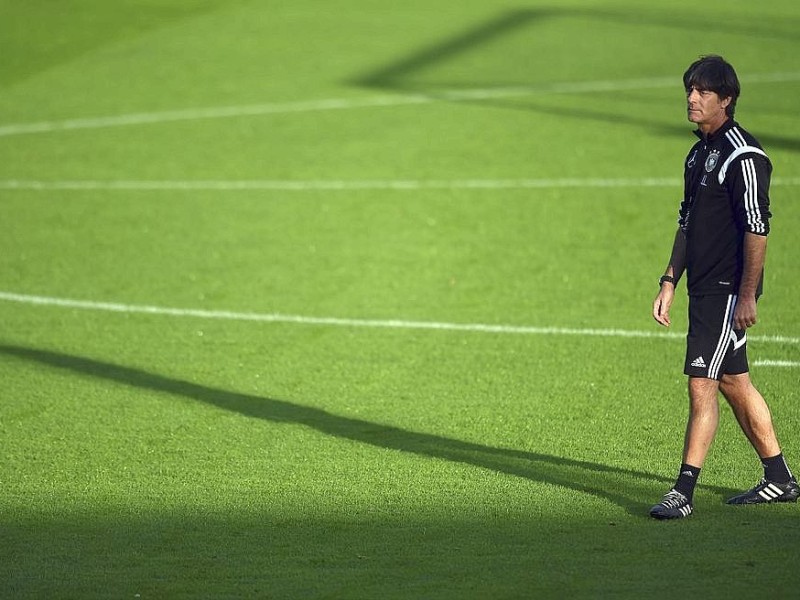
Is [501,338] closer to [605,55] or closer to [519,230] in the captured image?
[519,230]

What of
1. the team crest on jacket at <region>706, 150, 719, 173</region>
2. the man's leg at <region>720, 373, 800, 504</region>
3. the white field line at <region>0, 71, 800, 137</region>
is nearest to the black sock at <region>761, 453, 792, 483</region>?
the man's leg at <region>720, 373, 800, 504</region>

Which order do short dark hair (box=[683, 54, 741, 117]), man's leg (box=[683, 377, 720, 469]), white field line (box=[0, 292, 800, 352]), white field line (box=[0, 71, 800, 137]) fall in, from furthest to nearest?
white field line (box=[0, 71, 800, 137]) < white field line (box=[0, 292, 800, 352]) < man's leg (box=[683, 377, 720, 469]) < short dark hair (box=[683, 54, 741, 117])

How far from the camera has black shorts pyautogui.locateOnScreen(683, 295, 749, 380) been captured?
5.90m

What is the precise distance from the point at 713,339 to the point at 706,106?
0.97 metres

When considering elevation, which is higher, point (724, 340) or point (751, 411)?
point (724, 340)

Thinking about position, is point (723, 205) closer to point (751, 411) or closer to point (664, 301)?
point (664, 301)

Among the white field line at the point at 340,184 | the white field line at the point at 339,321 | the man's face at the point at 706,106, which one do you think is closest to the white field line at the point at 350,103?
the white field line at the point at 340,184

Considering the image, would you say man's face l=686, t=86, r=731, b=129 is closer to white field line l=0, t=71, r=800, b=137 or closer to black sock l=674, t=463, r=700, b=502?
black sock l=674, t=463, r=700, b=502

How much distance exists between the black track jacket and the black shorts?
60 millimetres

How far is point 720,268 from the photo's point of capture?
19.4 ft

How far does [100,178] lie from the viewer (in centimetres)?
1430

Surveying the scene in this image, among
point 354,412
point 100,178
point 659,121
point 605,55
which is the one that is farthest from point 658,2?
point 354,412

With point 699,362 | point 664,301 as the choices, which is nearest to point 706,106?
point 664,301

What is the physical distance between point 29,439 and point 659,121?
9.97 meters
